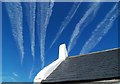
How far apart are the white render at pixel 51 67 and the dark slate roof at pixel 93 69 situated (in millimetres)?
248

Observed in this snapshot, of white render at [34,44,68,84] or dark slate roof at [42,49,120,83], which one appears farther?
white render at [34,44,68,84]

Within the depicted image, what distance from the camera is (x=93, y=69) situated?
39.4 feet

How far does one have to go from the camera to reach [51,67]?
1468 cm

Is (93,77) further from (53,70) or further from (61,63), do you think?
(61,63)

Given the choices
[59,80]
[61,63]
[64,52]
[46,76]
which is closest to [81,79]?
[59,80]

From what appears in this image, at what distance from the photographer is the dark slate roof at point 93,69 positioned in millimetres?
10902

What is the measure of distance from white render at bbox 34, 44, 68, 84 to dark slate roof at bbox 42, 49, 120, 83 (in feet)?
0.81

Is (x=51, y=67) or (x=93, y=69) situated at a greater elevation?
(x=93, y=69)

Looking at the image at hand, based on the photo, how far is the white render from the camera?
13007 millimetres

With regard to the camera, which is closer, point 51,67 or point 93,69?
point 93,69

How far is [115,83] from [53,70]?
16.9 ft

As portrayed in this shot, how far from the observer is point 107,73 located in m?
10.8

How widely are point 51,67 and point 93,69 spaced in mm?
3518

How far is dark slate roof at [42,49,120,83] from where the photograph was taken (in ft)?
35.8
